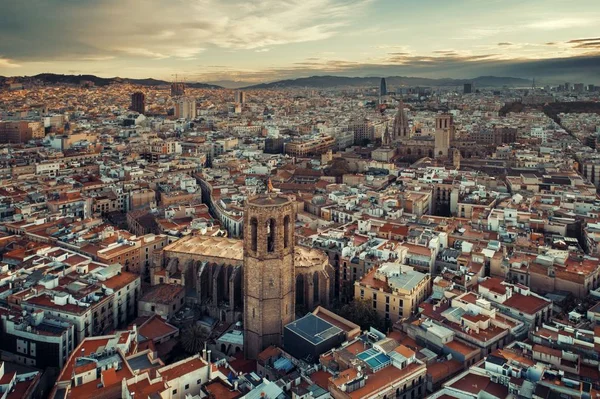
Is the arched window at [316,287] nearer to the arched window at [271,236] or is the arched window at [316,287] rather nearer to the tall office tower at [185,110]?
the arched window at [271,236]

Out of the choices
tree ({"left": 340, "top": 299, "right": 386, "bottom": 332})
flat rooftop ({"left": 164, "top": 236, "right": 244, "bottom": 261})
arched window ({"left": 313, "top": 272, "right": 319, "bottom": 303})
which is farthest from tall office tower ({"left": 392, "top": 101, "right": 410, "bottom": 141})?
tree ({"left": 340, "top": 299, "right": 386, "bottom": 332})

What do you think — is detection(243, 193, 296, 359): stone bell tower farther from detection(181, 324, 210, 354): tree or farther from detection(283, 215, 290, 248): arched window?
detection(181, 324, 210, 354): tree

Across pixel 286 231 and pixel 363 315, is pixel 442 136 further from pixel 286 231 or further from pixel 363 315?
pixel 286 231

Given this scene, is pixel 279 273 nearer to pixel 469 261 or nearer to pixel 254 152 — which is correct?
pixel 469 261

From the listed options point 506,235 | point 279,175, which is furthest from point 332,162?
point 506,235

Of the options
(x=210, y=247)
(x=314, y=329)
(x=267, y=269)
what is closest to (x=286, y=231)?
(x=267, y=269)
